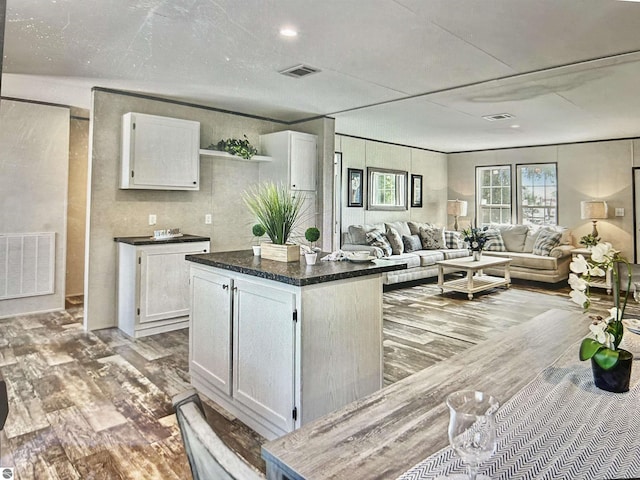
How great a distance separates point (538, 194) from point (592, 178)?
85 cm

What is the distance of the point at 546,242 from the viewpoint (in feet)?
20.9

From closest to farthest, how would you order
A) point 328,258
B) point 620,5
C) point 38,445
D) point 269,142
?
point 38,445
point 620,5
point 328,258
point 269,142

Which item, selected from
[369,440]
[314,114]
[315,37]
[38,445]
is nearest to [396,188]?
[314,114]

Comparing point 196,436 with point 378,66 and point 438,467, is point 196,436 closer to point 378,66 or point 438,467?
point 438,467

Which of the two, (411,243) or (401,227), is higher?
(401,227)

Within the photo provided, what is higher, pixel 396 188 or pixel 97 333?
pixel 396 188

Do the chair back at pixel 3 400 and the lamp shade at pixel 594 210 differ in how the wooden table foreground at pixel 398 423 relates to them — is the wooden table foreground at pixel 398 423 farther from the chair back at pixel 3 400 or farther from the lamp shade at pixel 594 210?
the lamp shade at pixel 594 210

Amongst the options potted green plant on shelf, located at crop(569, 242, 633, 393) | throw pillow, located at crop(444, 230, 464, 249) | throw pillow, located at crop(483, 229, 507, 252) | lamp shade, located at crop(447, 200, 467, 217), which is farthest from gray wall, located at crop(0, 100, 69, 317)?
lamp shade, located at crop(447, 200, 467, 217)

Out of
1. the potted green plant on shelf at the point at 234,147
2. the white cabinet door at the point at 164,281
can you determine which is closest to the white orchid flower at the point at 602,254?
the white cabinet door at the point at 164,281

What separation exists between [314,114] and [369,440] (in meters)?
4.55

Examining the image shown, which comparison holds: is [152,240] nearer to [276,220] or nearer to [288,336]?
[276,220]

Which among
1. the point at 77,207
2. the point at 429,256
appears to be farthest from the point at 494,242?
the point at 77,207

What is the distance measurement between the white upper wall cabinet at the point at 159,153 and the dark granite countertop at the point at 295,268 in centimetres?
170

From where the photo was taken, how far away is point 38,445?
1955mm
